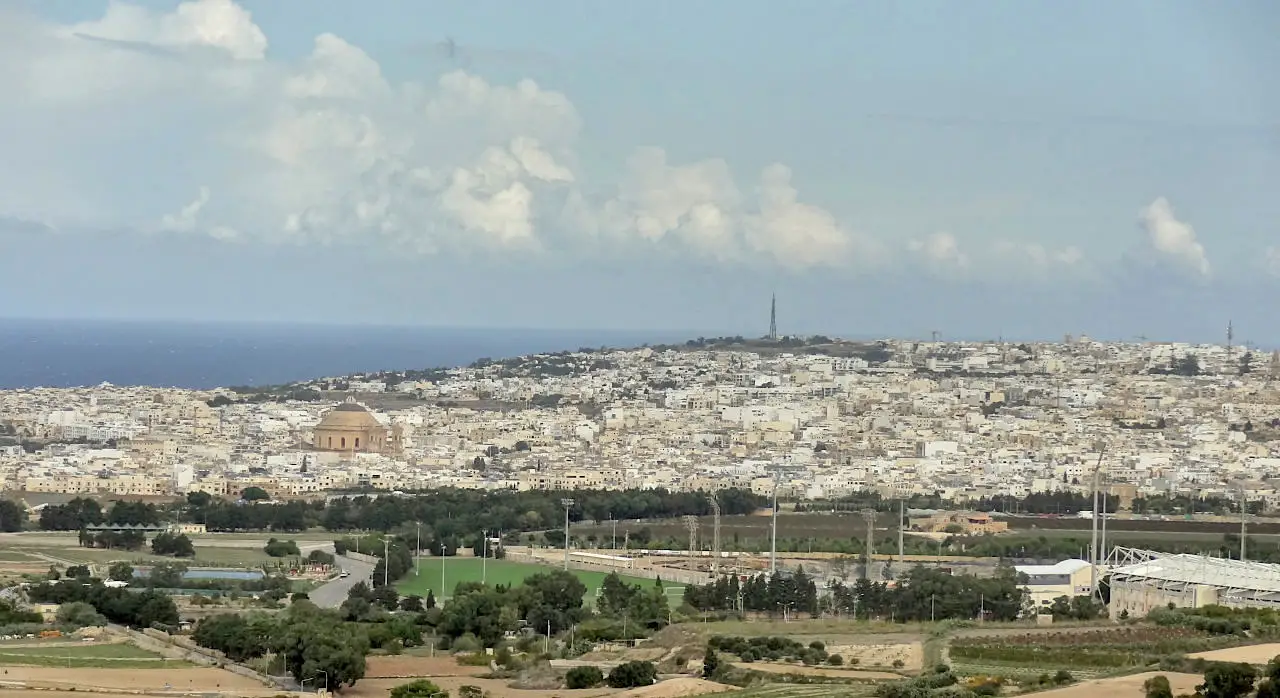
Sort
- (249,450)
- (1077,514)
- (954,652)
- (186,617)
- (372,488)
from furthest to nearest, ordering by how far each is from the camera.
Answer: (249,450), (372,488), (1077,514), (186,617), (954,652)

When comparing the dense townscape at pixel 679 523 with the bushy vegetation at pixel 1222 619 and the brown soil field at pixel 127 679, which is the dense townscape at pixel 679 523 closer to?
the bushy vegetation at pixel 1222 619

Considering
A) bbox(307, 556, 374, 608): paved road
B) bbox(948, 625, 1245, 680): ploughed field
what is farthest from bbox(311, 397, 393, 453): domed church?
bbox(948, 625, 1245, 680): ploughed field

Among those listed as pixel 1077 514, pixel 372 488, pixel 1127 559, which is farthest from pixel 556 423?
pixel 1127 559

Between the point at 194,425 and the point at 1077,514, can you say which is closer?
the point at 1077,514

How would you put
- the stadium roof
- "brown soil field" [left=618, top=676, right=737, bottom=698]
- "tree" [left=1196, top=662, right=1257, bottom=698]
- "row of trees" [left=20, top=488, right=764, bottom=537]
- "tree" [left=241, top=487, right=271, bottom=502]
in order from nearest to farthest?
"tree" [left=1196, top=662, right=1257, bottom=698]
"brown soil field" [left=618, top=676, right=737, bottom=698]
the stadium roof
"row of trees" [left=20, top=488, right=764, bottom=537]
"tree" [left=241, top=487, right=271, bottom=502]

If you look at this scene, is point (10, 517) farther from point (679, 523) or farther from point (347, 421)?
point (347, 421)

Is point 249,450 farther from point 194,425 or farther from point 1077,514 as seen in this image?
point 1077,514

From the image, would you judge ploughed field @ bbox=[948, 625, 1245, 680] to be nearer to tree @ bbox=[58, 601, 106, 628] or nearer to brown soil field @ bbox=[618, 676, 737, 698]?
brown soil field @ bbox=[618, 676, 737, 698]
